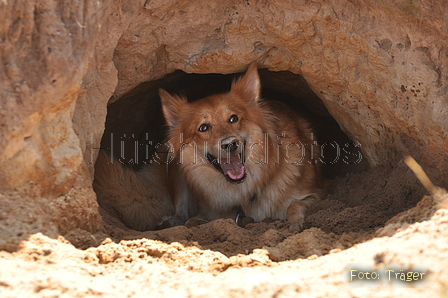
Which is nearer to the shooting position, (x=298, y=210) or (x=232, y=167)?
(x=298, y=210)

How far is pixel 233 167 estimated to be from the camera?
4230 millimetres

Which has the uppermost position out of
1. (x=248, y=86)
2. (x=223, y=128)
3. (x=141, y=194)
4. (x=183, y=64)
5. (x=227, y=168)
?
(x=183, y=64)

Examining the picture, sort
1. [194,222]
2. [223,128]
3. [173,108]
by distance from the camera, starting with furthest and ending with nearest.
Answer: [173,108] → [194,222] → [223,128]

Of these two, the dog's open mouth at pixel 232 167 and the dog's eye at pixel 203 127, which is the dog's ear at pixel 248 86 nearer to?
the dog's eye at pixel 203 127

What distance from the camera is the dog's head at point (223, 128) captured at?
4.17 meters

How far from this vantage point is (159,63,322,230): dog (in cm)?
422

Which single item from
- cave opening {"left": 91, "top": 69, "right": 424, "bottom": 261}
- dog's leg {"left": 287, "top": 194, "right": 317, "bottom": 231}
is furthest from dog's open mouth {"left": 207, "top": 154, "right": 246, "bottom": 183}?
dog's leg {"left": 287, "top": 194, "right": 317, "bottom": 231}

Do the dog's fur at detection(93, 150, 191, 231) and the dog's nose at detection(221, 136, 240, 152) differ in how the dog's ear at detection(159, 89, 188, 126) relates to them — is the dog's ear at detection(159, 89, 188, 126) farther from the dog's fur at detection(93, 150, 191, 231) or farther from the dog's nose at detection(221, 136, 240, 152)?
the dog's nose at detection(221, 136, 240, 152)

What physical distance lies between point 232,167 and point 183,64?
1141mm

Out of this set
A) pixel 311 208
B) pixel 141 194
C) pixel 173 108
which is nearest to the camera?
pixel 311 208

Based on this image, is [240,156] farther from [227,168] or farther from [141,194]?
[141,194]

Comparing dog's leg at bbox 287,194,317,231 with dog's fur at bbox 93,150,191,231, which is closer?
dog's leg at bbox 287,194,317,231

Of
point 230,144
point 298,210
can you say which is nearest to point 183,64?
point 230,144

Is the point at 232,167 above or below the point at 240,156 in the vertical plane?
below
